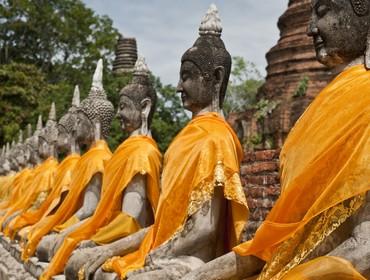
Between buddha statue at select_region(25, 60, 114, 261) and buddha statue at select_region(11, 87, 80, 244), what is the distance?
0.41 metres

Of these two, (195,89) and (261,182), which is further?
(261,182)

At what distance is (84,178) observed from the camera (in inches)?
257

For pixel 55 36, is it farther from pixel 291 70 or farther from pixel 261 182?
pixel 261 182

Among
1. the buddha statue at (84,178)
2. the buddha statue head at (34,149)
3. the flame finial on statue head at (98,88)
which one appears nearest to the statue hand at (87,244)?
the buddha statue at (84,178)

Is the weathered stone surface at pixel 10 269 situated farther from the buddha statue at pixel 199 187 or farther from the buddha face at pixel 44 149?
the buddha statue at pixel 199 187

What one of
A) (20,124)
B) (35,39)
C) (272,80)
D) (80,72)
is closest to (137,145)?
(272,80)

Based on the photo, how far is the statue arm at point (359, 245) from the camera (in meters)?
2.63

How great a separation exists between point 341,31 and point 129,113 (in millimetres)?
2981

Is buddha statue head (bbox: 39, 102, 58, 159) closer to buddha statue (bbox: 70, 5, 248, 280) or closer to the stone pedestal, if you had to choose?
the stone pedestal

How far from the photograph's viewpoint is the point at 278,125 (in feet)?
44.3

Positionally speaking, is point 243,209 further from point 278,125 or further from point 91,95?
point 278,125

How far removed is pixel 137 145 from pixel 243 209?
1742 mm

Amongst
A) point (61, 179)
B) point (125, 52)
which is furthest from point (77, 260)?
point (125, 52)

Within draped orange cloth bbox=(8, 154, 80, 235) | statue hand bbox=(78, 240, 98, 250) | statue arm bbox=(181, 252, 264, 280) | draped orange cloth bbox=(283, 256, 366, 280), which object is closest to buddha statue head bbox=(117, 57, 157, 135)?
statue hand bbox=(78, 240, 98, 250)
